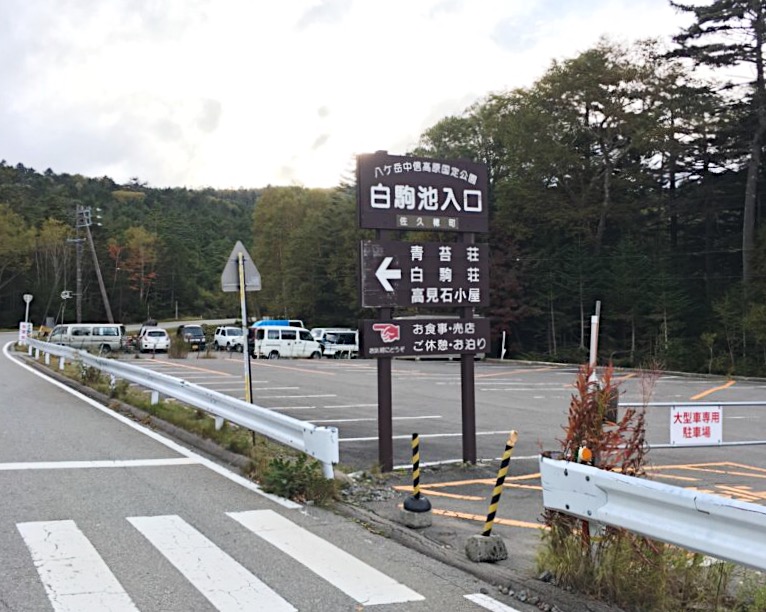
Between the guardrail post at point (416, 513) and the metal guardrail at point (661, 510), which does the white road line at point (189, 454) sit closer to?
the guardrail post at point (416, 513)

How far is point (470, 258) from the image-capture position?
405 inches

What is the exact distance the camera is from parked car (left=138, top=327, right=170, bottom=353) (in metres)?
43.0

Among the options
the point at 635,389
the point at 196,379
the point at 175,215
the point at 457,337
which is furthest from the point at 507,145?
the point at 175,215

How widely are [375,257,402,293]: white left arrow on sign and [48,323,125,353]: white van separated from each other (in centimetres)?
3524

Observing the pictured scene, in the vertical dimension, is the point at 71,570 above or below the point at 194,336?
below

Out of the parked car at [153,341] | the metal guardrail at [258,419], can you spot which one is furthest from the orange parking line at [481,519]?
the parked car at [153,341]

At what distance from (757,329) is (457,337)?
2912 centimetres

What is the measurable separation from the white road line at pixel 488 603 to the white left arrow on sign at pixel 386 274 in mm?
5159

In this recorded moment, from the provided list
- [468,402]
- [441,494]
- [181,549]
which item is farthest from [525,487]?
[181,549]

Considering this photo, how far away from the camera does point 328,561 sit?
5.63 metres

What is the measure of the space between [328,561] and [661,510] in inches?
100

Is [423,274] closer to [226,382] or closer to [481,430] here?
[481,430]

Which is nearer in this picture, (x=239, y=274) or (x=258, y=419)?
(x=258, y=419)

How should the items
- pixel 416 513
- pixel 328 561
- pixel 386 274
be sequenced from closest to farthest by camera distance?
pixel 328 561 < pixel 416 513 < pixel 386 274
